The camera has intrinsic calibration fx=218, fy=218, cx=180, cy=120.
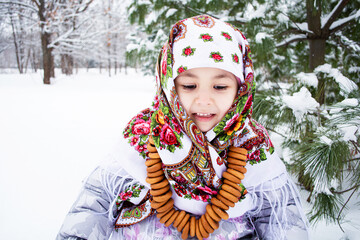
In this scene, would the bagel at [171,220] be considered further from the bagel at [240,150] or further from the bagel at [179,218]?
the bagel at [240,150]

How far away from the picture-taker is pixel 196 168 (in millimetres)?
942

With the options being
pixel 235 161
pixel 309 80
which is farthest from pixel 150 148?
pixel 309 80

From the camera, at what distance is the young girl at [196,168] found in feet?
2.94

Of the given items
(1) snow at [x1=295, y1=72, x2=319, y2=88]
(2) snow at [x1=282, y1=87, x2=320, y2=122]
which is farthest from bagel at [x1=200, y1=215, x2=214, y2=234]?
(1) snow at [x1=295, y1=72, x2=319, y2=88]

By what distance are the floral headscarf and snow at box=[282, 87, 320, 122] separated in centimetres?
48

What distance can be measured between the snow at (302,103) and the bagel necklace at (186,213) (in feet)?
1.87

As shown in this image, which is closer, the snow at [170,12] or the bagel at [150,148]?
the bagel at [150,148]

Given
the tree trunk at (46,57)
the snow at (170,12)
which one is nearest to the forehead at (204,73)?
the snow at (170,12)

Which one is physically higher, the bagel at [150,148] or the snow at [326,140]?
the snow at [326,140]

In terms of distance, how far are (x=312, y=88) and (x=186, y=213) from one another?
3.94ft

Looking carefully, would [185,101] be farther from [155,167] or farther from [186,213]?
[186,213]

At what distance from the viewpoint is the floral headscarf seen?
2.93 ft

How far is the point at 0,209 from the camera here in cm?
178

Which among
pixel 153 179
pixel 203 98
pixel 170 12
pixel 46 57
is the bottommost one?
pixel 153 179
